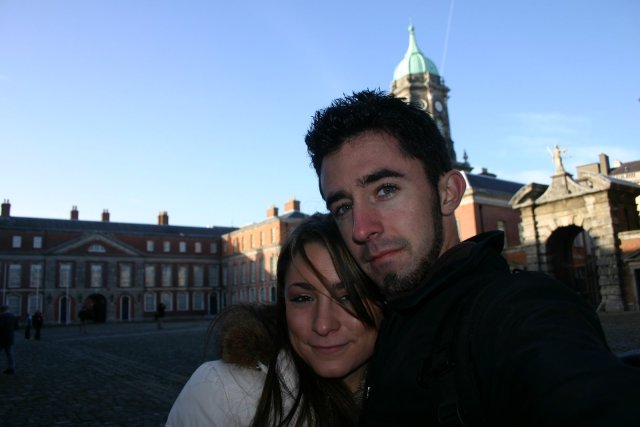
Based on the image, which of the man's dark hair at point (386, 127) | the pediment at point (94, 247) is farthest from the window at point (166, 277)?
the man's dark hair at point (386, 127)

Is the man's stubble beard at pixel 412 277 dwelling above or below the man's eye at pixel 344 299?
above

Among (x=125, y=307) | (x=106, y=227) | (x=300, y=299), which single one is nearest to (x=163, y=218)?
(x=106, y=227)

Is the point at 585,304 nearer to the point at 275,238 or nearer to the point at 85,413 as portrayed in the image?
the point at 85,413

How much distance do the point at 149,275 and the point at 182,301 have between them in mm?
5395

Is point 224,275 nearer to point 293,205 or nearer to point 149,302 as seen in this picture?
point 149,302

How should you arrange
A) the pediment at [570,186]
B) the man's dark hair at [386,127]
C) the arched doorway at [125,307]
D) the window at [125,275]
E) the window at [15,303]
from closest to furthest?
the man's dark hair at [386,127] < the pediment at [570,186] < the window at [15,303] < the arched doorway at [125,307] < the window at [125,275]

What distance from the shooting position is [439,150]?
205 cm

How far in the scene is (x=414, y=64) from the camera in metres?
53.0

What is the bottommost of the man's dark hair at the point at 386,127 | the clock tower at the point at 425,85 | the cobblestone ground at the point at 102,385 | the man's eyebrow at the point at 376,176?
the cobblestone ground at the point at 102,385

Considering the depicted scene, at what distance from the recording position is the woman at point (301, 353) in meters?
2.26

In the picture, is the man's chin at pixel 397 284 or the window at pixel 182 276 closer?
the man's chin at pixel 397 284

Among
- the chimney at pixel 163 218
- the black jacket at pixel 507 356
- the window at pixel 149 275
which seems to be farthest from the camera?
the chimney at pixel 163 218

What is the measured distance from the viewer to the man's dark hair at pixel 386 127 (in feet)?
6.47

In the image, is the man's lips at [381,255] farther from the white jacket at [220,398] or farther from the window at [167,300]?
the window at [167,300]
